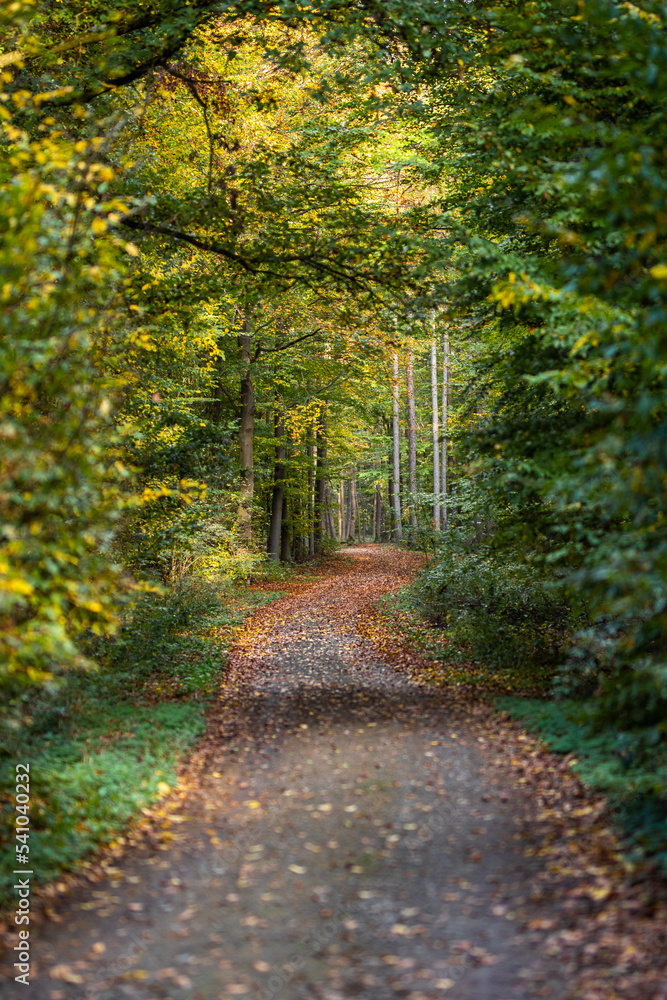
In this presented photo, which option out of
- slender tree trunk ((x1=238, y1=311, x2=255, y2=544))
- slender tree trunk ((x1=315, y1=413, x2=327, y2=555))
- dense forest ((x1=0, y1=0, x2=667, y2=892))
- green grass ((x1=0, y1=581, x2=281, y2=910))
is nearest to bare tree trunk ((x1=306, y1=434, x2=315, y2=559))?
slender tree trunk ((x1=315, y1=413, x2=327, y2=555))

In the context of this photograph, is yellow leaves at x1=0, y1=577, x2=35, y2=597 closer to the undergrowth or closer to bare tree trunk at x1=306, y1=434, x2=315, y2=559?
the undergrowth

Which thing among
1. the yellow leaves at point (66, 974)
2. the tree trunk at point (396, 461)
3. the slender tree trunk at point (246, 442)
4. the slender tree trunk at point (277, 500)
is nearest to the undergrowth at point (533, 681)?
the yellow leaves at point (66, 974)

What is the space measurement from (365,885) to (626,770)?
2.29 metres

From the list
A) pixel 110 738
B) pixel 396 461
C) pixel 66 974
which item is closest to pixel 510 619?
pixel 110 738

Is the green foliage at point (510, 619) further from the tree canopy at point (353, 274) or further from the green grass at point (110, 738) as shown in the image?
the green grass at point (110, 738)

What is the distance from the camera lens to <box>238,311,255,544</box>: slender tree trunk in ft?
62.8

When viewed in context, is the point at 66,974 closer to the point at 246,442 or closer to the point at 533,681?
the point at 533,681

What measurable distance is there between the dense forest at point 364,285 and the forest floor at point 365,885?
0.99 metres

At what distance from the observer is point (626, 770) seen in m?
5.55

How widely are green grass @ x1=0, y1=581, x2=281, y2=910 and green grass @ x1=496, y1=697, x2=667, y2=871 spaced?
3661mm

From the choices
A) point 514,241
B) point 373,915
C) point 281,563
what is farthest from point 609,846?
point 281,563

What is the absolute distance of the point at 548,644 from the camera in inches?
401

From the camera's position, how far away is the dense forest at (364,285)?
4312 millimetres

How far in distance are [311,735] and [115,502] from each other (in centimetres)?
390
